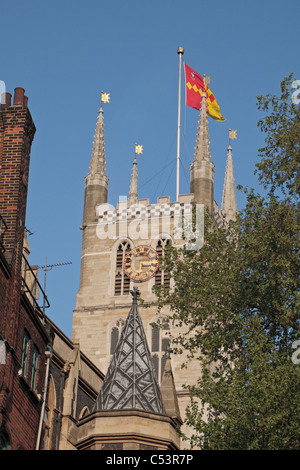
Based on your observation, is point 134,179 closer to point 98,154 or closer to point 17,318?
point 98,154

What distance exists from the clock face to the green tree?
33140 millimetres

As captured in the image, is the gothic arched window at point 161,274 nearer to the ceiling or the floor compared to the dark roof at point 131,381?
nearer to the ceiling

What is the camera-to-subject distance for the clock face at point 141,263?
216ft

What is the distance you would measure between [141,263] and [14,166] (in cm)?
3877

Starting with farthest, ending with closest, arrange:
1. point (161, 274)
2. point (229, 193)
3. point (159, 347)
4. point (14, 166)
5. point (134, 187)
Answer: point (134, 187) < point (229, 193) < point (161, 274) < point (159, 347) < point (14, 166)

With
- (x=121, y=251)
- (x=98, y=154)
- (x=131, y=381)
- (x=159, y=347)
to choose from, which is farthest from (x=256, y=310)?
(x=98, y=154)

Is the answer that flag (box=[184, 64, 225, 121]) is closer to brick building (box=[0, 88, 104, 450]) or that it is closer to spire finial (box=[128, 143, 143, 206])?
spire finial (box=[128, 143, 143, 206])

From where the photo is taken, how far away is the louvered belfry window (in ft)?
217

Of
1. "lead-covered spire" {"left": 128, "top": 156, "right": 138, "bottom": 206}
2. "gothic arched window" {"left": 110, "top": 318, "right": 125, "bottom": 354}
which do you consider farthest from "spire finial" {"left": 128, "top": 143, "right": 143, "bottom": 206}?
"gothic arched window" {"left": 110, "top": 318, "right": 125, "bottom": 354}

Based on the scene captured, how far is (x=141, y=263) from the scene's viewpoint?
66688 millimetres

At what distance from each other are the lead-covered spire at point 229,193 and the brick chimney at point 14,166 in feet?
142

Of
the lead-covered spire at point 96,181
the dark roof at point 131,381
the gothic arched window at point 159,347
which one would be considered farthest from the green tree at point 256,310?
the lead-covered spire at point 96,181

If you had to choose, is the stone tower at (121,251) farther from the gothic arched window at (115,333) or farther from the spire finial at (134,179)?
the spire finial at (134,179)

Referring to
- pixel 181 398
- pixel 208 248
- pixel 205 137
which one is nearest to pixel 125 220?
pixel 205 137
